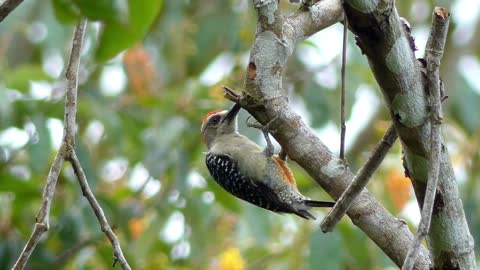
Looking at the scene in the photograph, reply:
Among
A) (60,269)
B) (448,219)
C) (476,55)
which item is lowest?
(60,269)

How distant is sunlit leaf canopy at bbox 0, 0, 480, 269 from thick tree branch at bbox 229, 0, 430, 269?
1.82 metres

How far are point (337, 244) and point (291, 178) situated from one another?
460mm

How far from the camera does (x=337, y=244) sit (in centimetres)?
559

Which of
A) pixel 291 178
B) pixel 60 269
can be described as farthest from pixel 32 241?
pixel 60 269

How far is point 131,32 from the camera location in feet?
10.6

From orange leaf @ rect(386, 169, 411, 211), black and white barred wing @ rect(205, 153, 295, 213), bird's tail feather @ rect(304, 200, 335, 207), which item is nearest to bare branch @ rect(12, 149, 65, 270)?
bird's tail feather @ rect(304, 200, 335, 207)

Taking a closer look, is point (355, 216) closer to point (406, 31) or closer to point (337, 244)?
point (406, 31)

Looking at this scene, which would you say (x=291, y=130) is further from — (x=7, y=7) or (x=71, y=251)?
(x=71, y=251)

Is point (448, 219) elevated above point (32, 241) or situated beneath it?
elevated above

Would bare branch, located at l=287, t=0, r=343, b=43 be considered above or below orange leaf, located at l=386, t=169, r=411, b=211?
above

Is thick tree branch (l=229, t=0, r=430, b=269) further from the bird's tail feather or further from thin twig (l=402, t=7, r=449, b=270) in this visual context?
the bird's tail feather

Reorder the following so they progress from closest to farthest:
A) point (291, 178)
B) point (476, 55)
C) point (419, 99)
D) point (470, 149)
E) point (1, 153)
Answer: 1. point (419, 99)
2. point (291, 178)
3. point (1, 153)
4. point (470, 149)
5. point (476, 55)

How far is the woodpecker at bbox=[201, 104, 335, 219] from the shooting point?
17.5 feet

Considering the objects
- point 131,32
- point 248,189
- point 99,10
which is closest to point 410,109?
point 131,32
